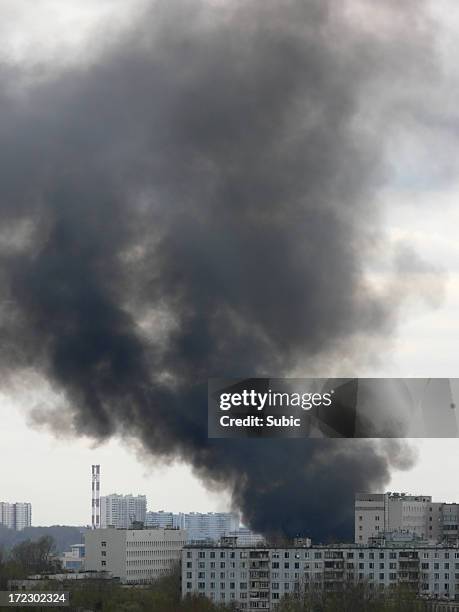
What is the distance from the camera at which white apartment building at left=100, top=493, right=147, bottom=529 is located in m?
119

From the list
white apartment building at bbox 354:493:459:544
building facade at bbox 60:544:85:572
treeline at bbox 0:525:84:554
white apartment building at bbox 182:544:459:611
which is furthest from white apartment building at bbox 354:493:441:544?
treeline at bbox 0:525:84:554

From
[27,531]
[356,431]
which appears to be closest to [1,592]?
[356,431]

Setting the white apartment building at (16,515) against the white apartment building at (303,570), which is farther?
the white apartment building at (16,515)

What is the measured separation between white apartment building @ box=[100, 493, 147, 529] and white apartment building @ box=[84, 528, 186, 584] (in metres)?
33.8

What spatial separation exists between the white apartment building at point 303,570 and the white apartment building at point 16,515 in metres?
76.2

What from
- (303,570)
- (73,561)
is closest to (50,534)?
(73,561)

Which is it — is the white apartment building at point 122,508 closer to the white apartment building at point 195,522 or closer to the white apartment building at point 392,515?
the white apartment building at point 195,522

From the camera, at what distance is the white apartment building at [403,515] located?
3376 inches

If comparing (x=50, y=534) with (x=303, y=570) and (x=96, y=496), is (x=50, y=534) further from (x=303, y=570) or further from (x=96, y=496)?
(x=303, y=570)

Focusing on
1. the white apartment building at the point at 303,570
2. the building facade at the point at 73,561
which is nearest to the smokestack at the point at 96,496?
the building facade at the point at 73,561

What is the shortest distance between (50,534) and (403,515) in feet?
178

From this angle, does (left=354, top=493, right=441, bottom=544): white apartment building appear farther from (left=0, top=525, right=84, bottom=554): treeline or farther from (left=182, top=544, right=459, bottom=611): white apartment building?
(left=0, top=525, right=84, bottom=554): treeline

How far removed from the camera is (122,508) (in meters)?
125

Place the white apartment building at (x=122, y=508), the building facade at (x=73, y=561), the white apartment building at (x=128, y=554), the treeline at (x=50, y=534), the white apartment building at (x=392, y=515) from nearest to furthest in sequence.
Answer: the white apartment building at (x=128, y=554) → the white apartment building at (x=392, y=515) → the building facade at (x=73, y=561) → the white apartment building at (x=122, y=508) → the treeline at (x=50, y=534)
